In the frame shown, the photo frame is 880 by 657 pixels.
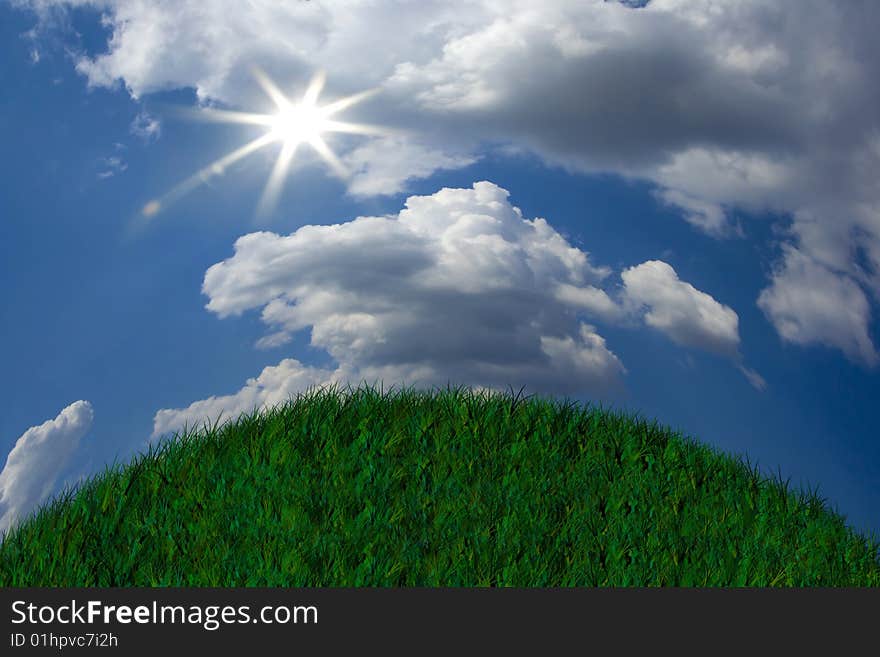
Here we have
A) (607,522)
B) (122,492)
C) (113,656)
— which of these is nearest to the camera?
(113,656)

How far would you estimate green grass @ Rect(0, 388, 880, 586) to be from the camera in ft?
21.3

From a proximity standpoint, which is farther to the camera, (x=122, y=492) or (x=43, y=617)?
(x=122, y=492)

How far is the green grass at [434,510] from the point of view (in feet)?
21.3

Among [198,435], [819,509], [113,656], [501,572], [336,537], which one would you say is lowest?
[113,656]

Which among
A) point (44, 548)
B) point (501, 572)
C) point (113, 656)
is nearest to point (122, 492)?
point (44, 548)

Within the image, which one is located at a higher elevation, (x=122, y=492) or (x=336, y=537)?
(x=122, y=492)

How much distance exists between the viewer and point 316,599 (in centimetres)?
542

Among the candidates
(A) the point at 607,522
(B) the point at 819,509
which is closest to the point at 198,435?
(A) the point at 607,522

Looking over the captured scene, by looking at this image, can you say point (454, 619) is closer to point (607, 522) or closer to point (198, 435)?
point (607, 522)

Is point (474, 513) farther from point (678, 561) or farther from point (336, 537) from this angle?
point (678, 561)

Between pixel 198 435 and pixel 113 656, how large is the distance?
13.7 ft

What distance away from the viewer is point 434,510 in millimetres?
7355

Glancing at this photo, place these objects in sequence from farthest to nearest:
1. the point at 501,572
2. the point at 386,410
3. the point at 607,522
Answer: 1. the point at 386,410
2. the point at 607,522
3. the point at 501,572

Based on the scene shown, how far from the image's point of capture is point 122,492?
26.6ft
